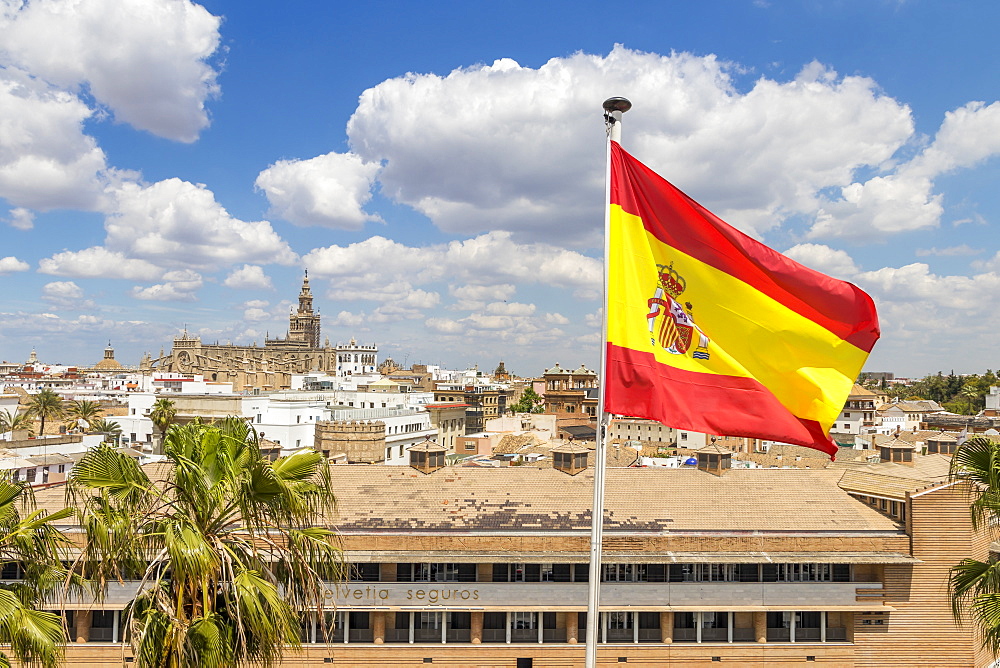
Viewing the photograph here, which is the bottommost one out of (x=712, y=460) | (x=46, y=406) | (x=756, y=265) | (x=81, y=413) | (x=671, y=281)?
(x=81, y=413)

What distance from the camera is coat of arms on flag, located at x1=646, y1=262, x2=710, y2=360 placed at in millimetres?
9844

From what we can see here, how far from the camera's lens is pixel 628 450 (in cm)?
6962

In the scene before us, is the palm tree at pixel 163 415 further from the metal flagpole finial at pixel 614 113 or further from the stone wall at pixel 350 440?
the metal flagpole finial at pixel 614 113

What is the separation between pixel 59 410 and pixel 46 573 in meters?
73.9

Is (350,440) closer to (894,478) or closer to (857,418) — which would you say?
(894,478)

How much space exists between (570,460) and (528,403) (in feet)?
378

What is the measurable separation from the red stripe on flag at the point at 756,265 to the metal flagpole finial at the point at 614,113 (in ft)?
2.85

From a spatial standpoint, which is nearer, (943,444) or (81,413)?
(943,444)

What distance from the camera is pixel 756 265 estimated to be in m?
10.1

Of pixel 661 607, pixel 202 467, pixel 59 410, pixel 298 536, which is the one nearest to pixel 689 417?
pixel 298 536

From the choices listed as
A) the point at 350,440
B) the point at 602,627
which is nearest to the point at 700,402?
the point at 602,627

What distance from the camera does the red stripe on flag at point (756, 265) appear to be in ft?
32.8

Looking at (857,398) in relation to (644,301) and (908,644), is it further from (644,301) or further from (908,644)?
(644,301)

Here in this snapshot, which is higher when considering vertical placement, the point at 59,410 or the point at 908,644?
the point at 59,410
